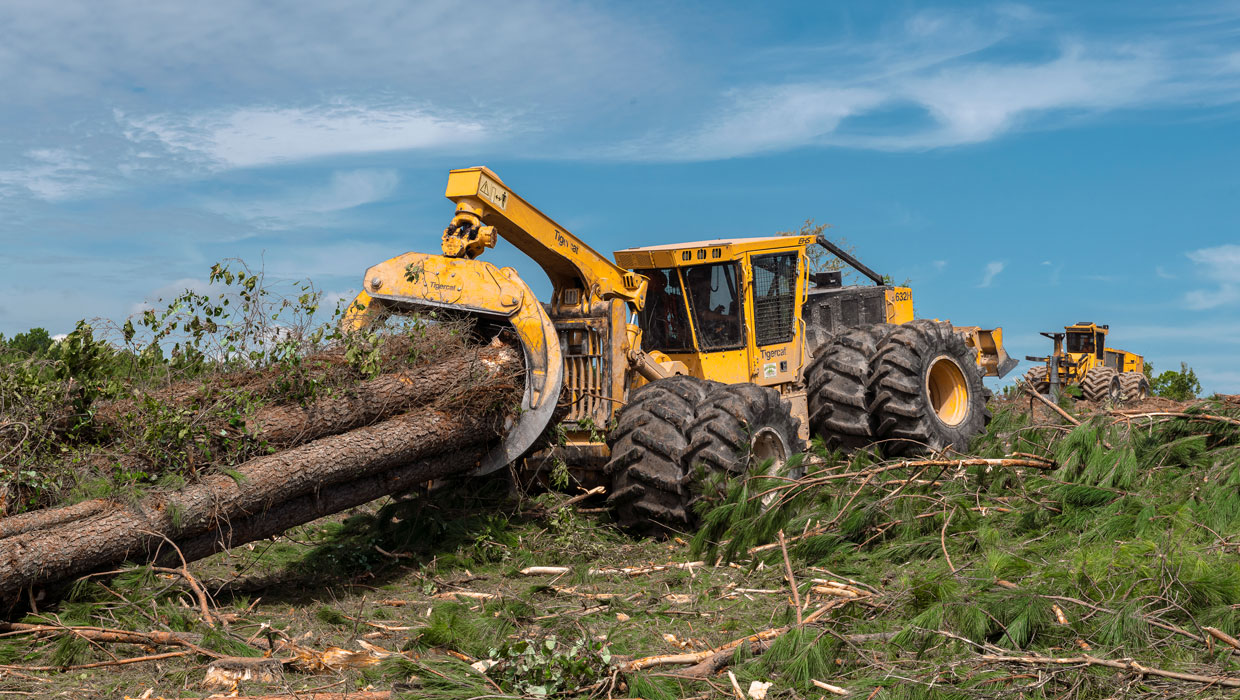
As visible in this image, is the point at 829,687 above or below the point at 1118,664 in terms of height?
below

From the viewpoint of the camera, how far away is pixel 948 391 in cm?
1085

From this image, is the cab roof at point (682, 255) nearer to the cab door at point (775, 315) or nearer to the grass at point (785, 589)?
the cab door at point (775, 315)

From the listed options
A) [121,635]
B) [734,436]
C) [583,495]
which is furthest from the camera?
[583,495]

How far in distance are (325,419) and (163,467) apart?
40.2 inches

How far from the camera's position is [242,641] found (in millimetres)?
5180

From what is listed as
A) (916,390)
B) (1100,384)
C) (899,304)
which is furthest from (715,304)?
(1100,384)

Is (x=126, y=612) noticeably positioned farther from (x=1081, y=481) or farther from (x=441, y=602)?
(x=1081, y=481)

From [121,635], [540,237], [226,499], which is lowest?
[121,635]

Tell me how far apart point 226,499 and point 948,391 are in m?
7.44

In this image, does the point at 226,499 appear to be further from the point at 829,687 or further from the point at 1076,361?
the point at 1076,361

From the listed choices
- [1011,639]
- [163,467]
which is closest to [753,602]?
[1011,639]

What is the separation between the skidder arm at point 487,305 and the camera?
7.51 meters

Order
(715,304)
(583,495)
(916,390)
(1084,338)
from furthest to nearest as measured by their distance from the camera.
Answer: (1084,338)
(715,304)
(916,390)
(583,495)

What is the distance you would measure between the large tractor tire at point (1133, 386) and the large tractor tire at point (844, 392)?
46.1 ft
